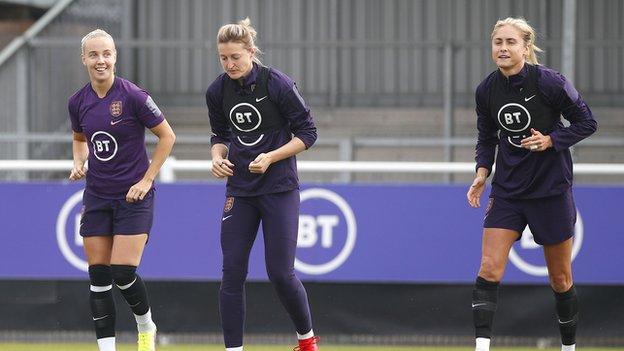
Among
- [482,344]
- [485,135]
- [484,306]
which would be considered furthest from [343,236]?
[482,344]

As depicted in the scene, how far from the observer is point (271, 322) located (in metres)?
9.90

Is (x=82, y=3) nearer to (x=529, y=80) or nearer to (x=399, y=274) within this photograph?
(x=399, y=274)

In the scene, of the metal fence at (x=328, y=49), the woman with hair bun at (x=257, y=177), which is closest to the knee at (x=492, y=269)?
the woman with hair bun at (x=257, y=177)

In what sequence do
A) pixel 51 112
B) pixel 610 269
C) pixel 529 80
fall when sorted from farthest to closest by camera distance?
pixel 51 112, pixel 610 269, pixel 529 80

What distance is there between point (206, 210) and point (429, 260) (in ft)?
5.53

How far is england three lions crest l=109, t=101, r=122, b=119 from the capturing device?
7.75m

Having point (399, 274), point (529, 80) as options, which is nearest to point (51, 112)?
point (399, 274)

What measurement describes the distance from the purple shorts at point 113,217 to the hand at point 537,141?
7.46 feet

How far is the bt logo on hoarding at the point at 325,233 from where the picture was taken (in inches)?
383

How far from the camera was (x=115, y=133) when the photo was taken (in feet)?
25.4

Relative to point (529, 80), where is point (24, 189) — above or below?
below

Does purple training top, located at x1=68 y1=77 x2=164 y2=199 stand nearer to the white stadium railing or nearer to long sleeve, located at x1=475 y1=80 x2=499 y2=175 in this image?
the white stadium railing

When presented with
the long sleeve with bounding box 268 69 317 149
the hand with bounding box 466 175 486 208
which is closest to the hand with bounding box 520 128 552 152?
the hand with bounding box 466 175 486 208

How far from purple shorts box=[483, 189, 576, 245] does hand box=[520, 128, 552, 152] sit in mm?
364
